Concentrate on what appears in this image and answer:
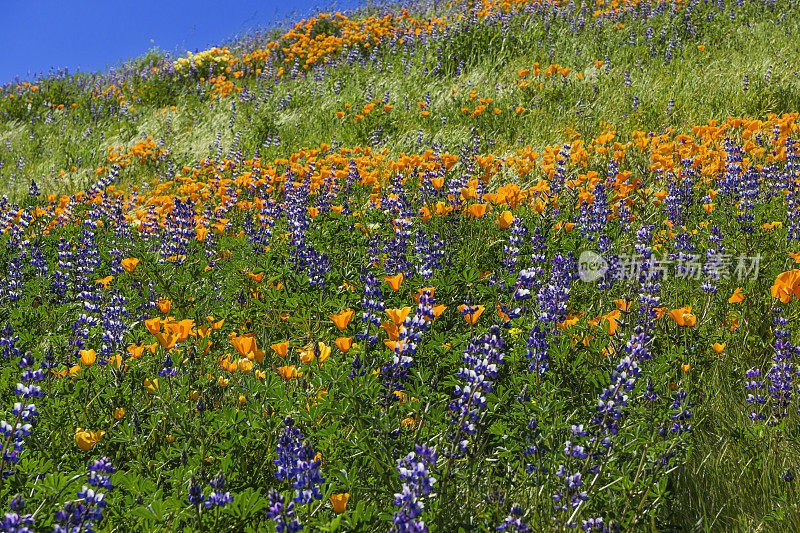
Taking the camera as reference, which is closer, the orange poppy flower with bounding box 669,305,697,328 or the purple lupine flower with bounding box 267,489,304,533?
the purple lupine flower with bounding box 267,489,304,533

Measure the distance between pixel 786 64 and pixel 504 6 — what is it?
5468mm

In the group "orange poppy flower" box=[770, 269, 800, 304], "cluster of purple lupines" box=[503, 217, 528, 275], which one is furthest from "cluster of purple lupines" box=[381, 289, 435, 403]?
"orange poppy flower" box=[770, 269, 800, 304]

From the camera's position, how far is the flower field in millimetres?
1724

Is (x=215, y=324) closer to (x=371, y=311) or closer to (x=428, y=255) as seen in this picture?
(x=371, y=311)

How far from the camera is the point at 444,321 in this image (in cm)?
290

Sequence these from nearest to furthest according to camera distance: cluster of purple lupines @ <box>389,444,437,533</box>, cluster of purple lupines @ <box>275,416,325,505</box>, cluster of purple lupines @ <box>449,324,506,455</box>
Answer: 1. cluster of purple lupines @ <box>389,444,437,533</box>
2. cluster of purple lupines @ <box>275,416,325,505</box>
3. cluster of purple lupines @ <box>449,324,506,455</box>

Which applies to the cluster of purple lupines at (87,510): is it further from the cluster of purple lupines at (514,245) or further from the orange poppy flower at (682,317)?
the cluster of purple lupines at (514,245)

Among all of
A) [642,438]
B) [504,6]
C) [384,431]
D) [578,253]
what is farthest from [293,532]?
[504,6]

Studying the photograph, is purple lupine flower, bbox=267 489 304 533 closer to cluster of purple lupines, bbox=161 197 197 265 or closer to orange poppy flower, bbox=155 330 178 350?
orange poppy flower, bbox=155 330 178 350

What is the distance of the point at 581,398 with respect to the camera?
2.36m

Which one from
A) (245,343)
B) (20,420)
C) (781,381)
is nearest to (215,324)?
(245,343)

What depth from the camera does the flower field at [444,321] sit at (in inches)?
67.9

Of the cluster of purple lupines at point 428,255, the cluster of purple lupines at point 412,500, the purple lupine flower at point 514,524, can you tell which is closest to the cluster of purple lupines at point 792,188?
the cluster of purple lupines at point 428,255

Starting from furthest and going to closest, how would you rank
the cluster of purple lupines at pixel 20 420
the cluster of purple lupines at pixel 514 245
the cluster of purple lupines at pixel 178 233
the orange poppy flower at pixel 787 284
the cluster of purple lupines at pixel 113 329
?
the cluster of purple lupines at pixel 178 233
the cluster of purple lupines at pixel 514 245
the cluster of purple lupines at pixel 113 329
the orange poppy flower at pixel 787 284
the cluster of purple lupines at pixel 20 420
